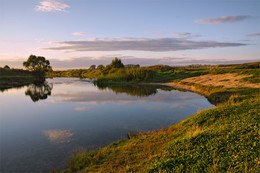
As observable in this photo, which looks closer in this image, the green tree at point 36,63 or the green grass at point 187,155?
the green grass at point 187,155

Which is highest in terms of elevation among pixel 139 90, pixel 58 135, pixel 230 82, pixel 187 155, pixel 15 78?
pixel 15 78

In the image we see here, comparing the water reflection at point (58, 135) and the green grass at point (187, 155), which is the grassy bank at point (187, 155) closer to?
the green grass at point (187, 155)

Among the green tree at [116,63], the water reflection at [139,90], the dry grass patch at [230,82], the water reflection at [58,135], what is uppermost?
the green tree at [116,63]

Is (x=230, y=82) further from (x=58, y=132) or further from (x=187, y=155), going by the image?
(x=58, y=132)

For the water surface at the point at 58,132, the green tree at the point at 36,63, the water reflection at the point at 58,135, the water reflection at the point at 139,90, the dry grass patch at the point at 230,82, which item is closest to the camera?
the water surface at the point at 58,132

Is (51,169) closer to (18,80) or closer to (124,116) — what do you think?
(124,116)

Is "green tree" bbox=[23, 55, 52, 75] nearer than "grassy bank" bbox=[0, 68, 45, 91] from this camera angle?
No

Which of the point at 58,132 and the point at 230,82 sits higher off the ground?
the point at 230,82

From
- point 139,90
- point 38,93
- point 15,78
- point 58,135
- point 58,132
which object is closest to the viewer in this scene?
point 58,135

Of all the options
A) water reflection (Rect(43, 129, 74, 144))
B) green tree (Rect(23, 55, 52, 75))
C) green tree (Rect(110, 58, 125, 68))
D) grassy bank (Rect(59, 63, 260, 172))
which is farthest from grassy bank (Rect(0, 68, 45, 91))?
grassy bank (Rect(59, 63, 260, 172))

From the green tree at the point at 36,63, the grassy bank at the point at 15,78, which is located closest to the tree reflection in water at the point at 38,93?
the grassy bank at the point at 15,78

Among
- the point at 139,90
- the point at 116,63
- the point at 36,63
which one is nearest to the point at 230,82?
the point at 139,90

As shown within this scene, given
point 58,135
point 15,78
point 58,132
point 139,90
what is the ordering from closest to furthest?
point 58,135 < point 58,132 < point 139,90 < point 15,78

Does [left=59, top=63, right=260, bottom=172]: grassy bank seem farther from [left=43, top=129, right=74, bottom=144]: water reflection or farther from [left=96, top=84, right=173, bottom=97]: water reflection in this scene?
[left=96, top=84, right=173, bottom=97]: water reflection
